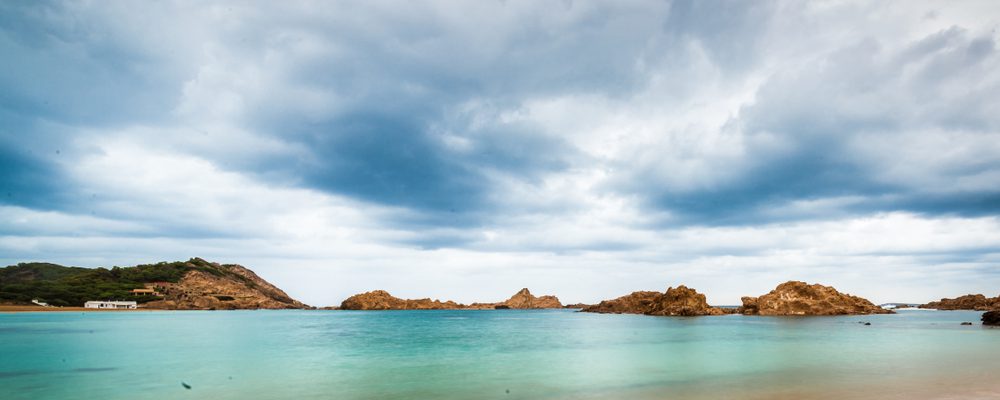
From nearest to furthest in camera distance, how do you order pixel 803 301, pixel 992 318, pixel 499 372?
pixel 499 372 → pixel 992 318 → pixel 803 301

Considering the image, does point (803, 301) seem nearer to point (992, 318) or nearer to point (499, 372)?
point (992, 318)

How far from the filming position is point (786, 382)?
85.5 feet

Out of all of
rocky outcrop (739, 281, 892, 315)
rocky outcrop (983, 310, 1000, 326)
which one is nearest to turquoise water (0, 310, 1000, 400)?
Answer: rocky outcrop (983, 310, 1000, 326)

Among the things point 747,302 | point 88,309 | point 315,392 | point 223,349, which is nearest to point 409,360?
point 315,392

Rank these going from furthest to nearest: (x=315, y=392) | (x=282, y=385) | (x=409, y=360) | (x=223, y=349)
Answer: (x=223, y=349), (x=409, y=360), (x=282, y=385), (x=315, y=392)

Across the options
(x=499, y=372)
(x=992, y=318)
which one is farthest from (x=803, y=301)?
(x=499, y=372)

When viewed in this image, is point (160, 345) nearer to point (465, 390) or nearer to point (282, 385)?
point (282, 385)

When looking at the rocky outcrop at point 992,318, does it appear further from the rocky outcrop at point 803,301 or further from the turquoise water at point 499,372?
the rocky outcrop at point 803,301

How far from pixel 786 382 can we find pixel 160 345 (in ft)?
191

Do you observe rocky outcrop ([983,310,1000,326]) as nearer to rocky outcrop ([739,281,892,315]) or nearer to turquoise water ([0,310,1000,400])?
turquoise water ([0,310,1000,400])

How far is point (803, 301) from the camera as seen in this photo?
154 meters

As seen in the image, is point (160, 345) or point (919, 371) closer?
point (919, 371)

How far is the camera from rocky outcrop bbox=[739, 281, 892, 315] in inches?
6043

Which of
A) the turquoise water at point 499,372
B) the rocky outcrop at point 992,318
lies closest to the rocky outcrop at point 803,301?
the rocky outcrop at point 992,318
